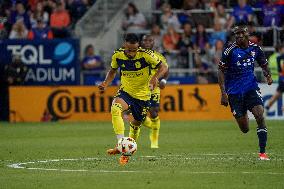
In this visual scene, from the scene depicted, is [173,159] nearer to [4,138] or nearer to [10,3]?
[4,138]

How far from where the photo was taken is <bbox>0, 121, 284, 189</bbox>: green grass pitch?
1412cm

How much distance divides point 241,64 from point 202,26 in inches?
616

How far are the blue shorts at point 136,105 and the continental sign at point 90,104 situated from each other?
1329cm

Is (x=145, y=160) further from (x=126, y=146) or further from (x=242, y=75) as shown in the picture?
(x=242, y=75)

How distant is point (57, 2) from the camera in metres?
36.5

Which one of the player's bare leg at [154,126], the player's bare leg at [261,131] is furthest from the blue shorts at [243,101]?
the player's bare leg at [154,126]

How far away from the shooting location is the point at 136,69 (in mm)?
18359

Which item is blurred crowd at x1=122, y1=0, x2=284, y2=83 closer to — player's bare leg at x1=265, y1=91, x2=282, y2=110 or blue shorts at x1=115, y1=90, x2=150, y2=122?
player's bare leg at x1=265, y1=91, x2=282, y2=110

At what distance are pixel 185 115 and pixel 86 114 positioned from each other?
10.9 feet

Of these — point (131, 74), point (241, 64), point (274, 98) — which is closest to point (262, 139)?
point (241, 64)

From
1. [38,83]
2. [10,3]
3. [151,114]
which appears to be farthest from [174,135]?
[10,3]

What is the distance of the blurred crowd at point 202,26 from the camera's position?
1314 inches

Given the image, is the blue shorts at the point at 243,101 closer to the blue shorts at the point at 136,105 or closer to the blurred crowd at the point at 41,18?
the blue shorts at the point at 136,105

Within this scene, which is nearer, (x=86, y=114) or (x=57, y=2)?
(x=86, y=114)
